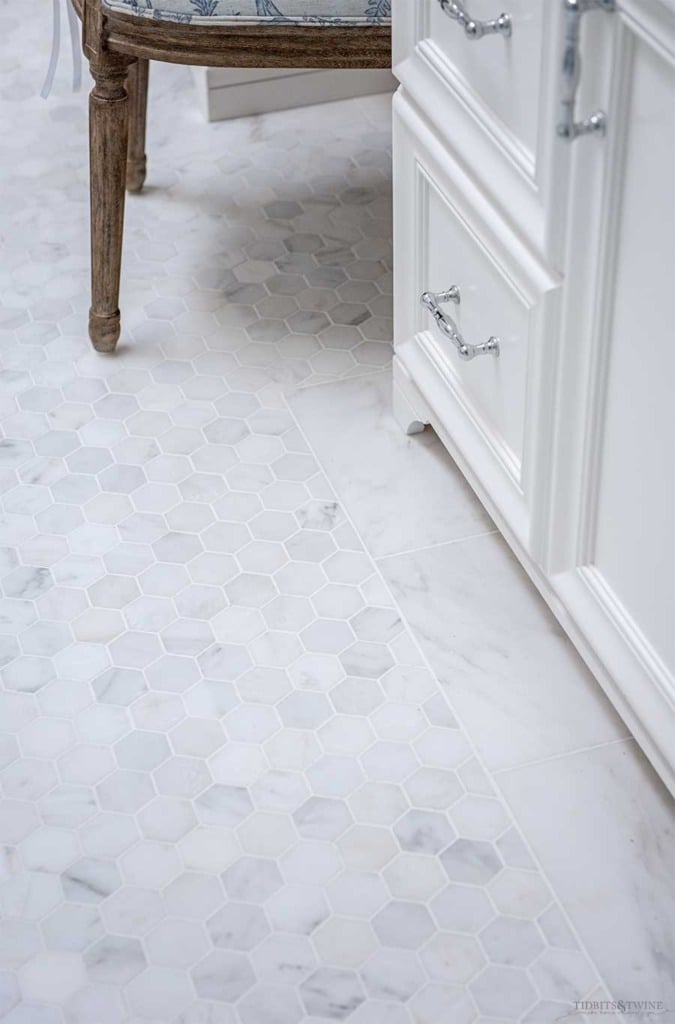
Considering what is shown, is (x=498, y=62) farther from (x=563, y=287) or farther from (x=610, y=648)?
(x=610, y=648)

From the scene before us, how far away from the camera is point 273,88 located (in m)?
1.99

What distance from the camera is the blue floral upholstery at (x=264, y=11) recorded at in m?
1.34

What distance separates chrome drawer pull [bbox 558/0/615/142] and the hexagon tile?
50cm

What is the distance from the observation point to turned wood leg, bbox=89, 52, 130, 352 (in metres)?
1.43

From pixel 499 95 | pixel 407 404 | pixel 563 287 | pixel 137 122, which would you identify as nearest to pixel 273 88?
pixel 137 122

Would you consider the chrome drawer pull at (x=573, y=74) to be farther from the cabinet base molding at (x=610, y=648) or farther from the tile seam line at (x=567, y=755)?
the tile seam line at (x=567, y=755)

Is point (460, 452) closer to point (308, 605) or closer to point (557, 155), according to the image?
point (308, 605)

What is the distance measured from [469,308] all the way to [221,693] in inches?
15.2

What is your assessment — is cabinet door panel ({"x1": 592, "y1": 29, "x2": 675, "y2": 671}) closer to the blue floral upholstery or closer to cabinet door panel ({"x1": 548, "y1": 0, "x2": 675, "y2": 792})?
cabinet door panel ({"x1": 548, "y1": 0, "x2": 675, "y2": 792})

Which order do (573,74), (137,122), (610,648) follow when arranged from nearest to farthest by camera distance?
1. (573,74)
2. (610,648)
3. (137,122)

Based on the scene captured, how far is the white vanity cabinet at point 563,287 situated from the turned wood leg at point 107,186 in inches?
12.9

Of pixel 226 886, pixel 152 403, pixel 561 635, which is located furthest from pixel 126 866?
pixel 152 403

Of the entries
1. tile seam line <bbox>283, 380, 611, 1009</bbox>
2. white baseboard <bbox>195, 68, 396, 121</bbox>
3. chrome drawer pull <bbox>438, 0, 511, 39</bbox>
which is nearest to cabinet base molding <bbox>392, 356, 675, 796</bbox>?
tile seam line <bbox>283, 380, 611, 1009</bbox>

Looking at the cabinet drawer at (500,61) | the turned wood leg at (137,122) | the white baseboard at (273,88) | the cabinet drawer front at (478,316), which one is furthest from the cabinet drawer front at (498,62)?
the white baseboard at (273,88)
